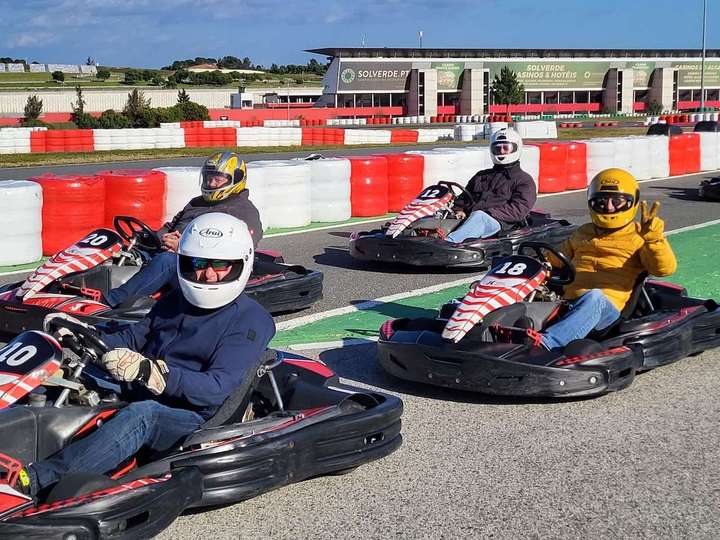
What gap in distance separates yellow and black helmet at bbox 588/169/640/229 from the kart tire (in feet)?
11.7

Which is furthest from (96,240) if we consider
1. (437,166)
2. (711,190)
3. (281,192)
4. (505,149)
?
(711,190)

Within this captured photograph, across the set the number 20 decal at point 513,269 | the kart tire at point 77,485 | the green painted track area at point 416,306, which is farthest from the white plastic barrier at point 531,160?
the kart tire at point 77,485

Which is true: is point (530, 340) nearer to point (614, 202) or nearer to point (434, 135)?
point (614, 202)

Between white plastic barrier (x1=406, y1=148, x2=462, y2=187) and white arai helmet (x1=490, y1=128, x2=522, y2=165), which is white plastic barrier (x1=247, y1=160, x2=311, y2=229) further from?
white arai helmet (x1=490, y1=128, x2=522, y2=165)

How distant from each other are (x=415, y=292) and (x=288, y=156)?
58.4 ft

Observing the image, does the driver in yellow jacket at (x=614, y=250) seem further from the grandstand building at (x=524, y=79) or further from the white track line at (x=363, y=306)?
the grandstand building at (x=524, y=79)

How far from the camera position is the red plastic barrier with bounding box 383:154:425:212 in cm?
1384

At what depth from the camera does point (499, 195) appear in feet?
32.0

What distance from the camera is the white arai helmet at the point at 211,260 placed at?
13.6 ft

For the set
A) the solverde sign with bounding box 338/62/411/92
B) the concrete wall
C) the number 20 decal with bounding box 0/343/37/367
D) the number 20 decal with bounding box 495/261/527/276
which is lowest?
the number 20 decal with bounding box 0/343/37/367

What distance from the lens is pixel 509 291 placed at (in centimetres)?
573

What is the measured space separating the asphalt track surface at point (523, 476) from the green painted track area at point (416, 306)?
0.84 m

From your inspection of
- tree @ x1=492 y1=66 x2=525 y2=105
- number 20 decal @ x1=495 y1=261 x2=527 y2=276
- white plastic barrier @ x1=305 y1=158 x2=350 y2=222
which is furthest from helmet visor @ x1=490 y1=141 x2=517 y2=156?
tree @ x1=492 y1=66 x2=525 y2=105

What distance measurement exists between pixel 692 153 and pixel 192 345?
57.7ft
